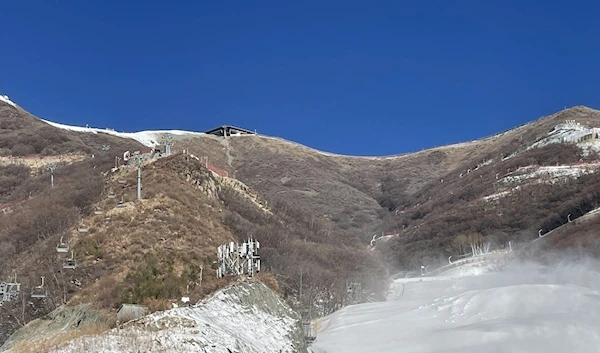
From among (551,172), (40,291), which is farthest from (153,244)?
(551,172)

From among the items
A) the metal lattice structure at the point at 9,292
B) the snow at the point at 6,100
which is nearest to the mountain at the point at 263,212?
the metal lattice structure at the point at 9,292

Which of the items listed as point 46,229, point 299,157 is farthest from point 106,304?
point 299,157

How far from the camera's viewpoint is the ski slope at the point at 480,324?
22234 millimetres

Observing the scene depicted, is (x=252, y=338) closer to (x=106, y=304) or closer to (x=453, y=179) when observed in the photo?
(x=106, y=304)

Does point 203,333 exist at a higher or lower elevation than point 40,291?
lower

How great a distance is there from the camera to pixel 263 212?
49.9 m

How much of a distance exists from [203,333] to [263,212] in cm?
3660

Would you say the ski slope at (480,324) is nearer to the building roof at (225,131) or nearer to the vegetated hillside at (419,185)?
the vegetated hillside at (419,185)

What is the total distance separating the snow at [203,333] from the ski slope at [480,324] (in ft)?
30.5

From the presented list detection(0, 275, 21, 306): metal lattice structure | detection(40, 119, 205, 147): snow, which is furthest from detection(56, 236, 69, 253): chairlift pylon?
detection(40, 119, 205, 147): snow

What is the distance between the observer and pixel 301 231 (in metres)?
52.1

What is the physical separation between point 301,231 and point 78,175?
1972 cm

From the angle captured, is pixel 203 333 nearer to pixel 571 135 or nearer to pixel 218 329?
pixel 218 329

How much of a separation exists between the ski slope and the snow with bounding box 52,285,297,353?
366 inches
